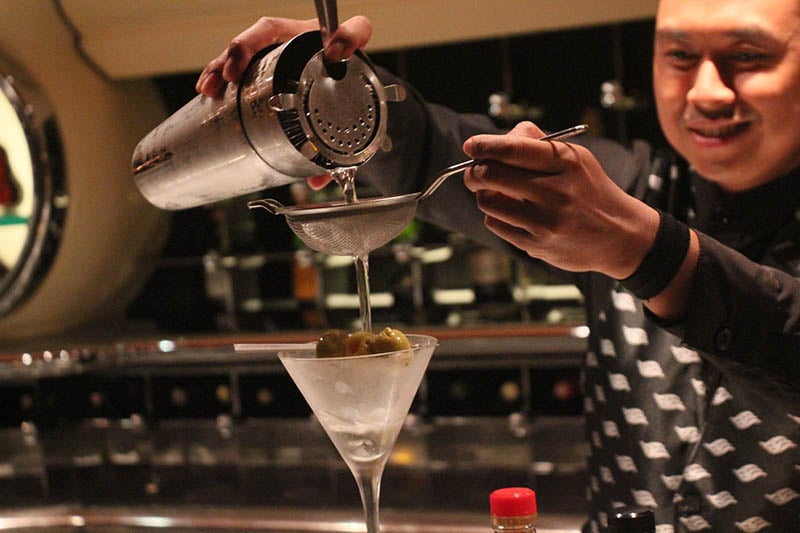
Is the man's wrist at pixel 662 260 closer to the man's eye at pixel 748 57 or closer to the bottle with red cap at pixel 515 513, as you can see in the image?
the bottle with red cap at pixel 515 513

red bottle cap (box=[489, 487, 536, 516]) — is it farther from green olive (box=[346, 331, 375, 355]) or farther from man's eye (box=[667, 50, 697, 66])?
man's eye (box=[667, 50, 697, 66])

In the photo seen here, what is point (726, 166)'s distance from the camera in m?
1.45

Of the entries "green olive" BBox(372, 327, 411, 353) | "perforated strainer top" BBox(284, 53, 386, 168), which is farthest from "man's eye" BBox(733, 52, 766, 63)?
"green olive" BBox(372, 327, 411, 353)

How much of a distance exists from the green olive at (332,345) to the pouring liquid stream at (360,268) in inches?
1.5

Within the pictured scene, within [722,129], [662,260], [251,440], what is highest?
[722,129]

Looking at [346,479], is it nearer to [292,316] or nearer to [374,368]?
[292,316]

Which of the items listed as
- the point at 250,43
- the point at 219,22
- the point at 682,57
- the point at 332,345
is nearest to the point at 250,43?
the point at 250,43

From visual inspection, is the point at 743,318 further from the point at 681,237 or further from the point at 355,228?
the point at 355,228

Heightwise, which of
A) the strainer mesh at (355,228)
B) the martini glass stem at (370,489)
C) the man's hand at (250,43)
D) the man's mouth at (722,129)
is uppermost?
the man's hand at (250,43)

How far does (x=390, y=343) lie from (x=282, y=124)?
290 mm

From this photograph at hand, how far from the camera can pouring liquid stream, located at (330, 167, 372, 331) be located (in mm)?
1053

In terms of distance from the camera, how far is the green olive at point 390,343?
1.01 m

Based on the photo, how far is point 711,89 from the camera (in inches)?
55.0

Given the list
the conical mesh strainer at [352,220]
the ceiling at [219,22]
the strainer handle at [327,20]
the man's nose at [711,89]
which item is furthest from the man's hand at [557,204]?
the ceiling at [219,22]
